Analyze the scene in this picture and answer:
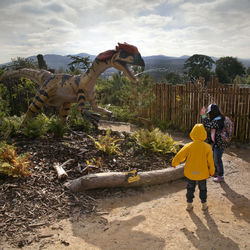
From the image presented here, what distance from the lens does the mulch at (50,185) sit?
9.20ft

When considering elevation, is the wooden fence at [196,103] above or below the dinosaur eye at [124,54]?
below

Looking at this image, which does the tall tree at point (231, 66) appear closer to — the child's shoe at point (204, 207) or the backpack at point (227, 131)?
the backpack at point (227, 131)

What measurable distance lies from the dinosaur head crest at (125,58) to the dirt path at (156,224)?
266 centimetres

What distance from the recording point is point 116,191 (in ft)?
12.4

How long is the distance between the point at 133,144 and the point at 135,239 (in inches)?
118

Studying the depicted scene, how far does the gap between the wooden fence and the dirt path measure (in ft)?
10.4

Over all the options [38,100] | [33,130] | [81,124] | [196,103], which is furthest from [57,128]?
[196,103]

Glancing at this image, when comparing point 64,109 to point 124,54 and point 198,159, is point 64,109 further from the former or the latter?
point 198,159

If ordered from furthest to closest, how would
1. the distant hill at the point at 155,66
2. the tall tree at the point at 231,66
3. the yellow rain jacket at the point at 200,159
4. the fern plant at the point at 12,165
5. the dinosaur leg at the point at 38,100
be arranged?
the tall tree at the point at 231,66 → the dinosaur leg at the point at 38,100 → the distant hill at the point at 155,66 → the fern plant at the point at 12,165 → the yellow rain jacket at the point at 200,159

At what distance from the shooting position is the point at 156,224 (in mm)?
2910

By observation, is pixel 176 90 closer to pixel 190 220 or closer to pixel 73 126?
pixel 73 126

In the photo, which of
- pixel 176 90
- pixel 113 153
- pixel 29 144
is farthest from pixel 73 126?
pixel 176 90

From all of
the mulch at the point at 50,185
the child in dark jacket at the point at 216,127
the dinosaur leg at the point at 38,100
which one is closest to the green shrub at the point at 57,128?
the mulch at the point at 50,185

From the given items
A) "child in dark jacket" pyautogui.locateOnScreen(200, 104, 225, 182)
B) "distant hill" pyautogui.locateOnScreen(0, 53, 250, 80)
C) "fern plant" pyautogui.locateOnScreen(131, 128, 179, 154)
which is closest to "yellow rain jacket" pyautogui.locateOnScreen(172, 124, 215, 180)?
"child in dark jacket" pyautogui.locateOnScreen(200, 104, 225, 182)
